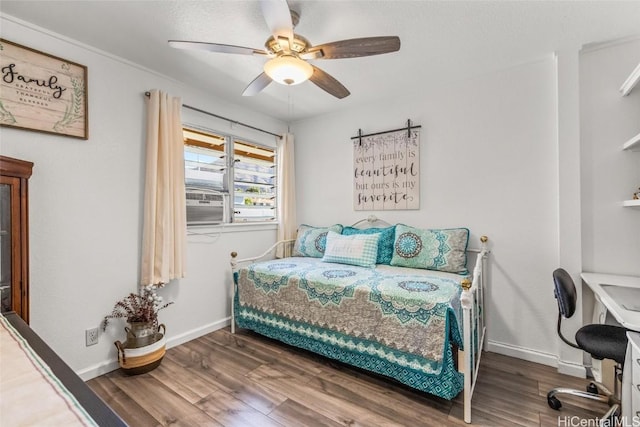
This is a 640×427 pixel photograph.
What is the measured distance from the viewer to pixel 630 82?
72.6 inches

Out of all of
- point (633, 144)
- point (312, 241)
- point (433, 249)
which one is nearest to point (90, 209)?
point (312, 241)

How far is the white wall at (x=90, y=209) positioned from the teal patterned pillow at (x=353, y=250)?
1.42 m

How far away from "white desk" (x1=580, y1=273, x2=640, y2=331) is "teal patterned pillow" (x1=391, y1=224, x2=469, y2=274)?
79 centimetres

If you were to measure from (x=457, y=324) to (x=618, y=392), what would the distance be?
96 centimetres

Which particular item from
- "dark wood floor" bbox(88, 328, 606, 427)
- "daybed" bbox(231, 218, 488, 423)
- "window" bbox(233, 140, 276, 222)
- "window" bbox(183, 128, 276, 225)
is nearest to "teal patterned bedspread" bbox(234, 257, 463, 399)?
"daybed" bbox(231, 218, 488, 423)

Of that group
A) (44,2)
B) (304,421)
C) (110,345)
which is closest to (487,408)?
(304,421)

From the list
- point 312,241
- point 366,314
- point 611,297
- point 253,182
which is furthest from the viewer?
point 253,182

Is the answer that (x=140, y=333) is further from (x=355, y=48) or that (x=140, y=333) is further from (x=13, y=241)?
(x=355, y=48)

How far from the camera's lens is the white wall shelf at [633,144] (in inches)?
70.0

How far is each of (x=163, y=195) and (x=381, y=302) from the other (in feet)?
6.28

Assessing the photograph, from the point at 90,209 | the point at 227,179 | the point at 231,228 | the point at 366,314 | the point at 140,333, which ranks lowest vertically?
the point at 140,333

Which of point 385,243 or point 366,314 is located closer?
point 366,314

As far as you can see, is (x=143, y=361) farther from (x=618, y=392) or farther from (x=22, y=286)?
(x=618, y=392)

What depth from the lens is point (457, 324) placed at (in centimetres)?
168
